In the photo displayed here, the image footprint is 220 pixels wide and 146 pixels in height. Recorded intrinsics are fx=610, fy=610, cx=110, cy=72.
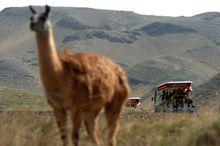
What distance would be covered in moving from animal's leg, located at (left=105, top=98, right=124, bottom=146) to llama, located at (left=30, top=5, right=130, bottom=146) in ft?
0.07

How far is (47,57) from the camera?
34.2 feet

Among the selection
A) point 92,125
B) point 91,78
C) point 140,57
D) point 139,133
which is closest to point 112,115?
point 92,125

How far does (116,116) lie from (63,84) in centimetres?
179

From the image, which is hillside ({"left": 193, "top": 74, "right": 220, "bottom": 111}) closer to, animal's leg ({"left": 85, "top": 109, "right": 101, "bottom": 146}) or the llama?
animal's leg ({"left": 85, "top": 109, "right": 101, "bottom": 146})

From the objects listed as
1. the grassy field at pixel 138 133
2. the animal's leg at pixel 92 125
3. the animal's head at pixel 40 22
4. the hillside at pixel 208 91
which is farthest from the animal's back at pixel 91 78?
the hillside at pixel 208 91

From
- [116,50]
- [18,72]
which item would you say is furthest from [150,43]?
[18,72]

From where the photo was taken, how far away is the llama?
34.3ft

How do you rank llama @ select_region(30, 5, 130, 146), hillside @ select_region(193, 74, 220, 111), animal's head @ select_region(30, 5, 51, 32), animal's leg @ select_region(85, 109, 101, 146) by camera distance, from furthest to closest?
hillside @ select_region(193, 74, 220, 111)
animal's leg @ select_region(85, 109, 101, 146)
llama @ select_region(30, 5, 130, 146)
animal's head @ select_region(30, 5, 51, 32)

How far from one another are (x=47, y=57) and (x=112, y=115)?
7.11ft

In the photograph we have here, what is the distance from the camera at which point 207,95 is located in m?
73.6

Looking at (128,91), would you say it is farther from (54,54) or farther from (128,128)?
(128,128)

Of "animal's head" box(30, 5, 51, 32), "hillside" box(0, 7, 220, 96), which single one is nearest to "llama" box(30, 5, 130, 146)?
"animal's head" box(30, 5, 51, 32)

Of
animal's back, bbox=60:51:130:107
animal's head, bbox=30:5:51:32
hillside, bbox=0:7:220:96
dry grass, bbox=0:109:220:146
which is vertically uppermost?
animal's head, bbox=30:5:51:32

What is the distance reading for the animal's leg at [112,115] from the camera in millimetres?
11805
